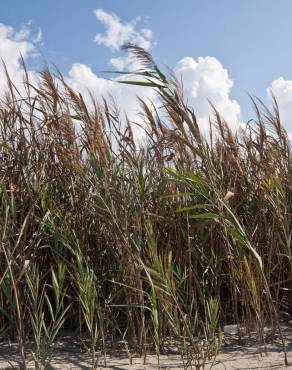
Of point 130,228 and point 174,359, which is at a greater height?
point 130,228

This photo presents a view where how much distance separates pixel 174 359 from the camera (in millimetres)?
3072

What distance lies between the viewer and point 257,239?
370 centimetres

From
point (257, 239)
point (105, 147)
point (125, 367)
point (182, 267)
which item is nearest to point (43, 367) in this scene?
point (125, 367)

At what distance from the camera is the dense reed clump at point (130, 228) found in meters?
2.94

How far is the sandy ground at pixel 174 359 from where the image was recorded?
293cm

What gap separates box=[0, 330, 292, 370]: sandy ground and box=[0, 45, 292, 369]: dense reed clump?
71 mm

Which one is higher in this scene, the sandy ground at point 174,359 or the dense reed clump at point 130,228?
the dense reed clump at point 130,228

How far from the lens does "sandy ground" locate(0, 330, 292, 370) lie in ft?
9.61

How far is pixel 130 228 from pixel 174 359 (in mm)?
793

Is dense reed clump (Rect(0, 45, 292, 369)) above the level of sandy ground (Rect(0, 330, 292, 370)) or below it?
above

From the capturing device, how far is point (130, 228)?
320 cm

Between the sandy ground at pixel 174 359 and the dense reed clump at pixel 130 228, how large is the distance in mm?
71

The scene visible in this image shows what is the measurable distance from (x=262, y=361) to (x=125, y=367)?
77 cm

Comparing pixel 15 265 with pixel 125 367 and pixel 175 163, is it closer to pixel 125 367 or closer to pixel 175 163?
pixel 125 367
